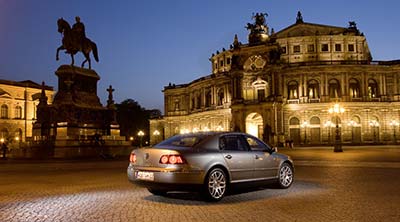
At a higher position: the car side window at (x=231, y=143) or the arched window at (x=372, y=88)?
the arched window at (x=372, y=88)

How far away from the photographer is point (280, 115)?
67125 mm

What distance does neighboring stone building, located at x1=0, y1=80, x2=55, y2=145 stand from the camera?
87812 millimetres

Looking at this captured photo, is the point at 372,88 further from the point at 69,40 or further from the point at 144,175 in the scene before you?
the point at 144,175

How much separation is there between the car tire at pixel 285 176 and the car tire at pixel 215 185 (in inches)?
84.6

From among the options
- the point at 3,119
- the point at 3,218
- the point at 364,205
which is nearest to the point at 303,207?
the point at 364,205

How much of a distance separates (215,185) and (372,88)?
6665cm

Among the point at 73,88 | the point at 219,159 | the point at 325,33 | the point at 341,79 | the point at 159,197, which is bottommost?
the point at 159,197

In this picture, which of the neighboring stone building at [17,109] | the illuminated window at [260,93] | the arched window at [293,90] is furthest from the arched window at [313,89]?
the neighboring stone building at [17,109]

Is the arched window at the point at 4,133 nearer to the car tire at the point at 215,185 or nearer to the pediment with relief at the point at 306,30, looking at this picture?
the pediment with relief at the point at 306,30

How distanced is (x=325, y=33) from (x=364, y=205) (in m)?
79.4

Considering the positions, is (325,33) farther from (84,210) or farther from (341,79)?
(84,210)

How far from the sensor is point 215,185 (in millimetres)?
9531

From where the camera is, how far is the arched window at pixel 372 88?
2734 inches

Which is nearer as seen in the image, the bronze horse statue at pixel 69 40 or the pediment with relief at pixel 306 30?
the bronze horse statue at pixel 69 40
